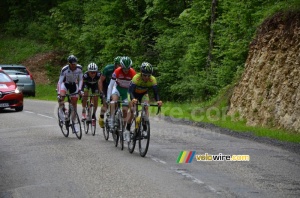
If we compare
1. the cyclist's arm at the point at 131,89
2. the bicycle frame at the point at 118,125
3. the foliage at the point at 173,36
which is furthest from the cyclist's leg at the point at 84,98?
the foliage at the point at 173,36

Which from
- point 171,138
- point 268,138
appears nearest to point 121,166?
point 171,138

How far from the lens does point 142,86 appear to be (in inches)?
512

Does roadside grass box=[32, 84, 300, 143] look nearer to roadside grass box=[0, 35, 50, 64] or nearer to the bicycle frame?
the bicycle frame

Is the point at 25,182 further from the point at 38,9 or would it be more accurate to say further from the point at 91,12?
the point at 38,9

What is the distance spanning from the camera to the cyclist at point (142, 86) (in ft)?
41.0

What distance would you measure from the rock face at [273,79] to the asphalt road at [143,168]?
2583 mm

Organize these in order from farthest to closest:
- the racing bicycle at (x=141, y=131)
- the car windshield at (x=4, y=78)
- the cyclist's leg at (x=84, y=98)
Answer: the car windshield at (x=4, y=78)
the cyclist's leg at (x=84, y=98)
the racing bicycle at (x=141, y=131)

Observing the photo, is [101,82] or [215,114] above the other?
[101,82]

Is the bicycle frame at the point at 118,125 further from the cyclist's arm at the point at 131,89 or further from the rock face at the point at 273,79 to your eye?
the rock face at the point at 273,79

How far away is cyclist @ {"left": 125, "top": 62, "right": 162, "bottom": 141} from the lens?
492 inches

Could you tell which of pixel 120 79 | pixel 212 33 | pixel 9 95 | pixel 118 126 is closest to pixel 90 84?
pixel 120 79

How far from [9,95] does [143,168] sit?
13917 mm

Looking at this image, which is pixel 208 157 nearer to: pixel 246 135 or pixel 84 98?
pixel 246 135

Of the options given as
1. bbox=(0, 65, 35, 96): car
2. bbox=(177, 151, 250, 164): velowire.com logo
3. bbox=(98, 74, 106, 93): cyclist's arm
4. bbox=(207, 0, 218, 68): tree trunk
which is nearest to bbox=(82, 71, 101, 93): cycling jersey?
bbox=(98, 74, 106, 93): cyclist's arm
